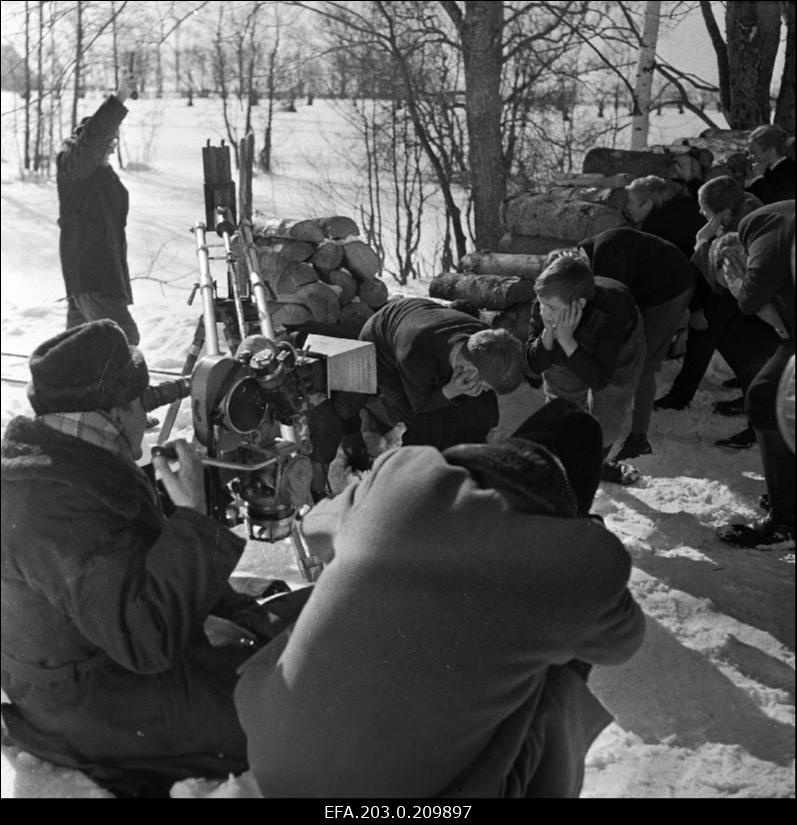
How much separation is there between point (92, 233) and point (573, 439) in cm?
131

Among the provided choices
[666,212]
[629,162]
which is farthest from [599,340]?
[629,162]

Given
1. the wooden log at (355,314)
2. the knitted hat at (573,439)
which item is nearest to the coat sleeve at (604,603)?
the knitted hat at (573,439)

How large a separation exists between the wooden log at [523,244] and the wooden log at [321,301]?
0.38 m

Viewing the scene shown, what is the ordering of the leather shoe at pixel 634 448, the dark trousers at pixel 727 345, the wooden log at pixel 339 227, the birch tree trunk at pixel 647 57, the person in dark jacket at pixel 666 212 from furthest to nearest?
the wooden log at pixel 339 227
the person in dark jacket at pixel 666 212
the leather shoe at pixel 634 448
the birch tree trunk at pixel 647 57
the dark trousers at pixel 727 345

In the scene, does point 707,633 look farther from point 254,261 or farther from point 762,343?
point 254,261

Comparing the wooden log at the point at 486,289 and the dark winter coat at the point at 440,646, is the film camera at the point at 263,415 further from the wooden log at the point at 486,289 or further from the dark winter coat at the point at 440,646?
the wooden log at the point at 486,289

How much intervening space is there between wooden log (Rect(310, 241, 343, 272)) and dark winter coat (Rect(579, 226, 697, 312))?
66 centimetres

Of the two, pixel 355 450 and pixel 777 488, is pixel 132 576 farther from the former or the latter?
pixel 777 488

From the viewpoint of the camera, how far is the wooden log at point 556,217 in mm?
1407

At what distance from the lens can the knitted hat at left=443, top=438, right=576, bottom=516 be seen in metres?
0.79

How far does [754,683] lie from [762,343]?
1.19ft

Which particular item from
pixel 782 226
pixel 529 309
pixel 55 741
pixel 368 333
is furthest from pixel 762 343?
pixel 55 741

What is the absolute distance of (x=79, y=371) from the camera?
103cm

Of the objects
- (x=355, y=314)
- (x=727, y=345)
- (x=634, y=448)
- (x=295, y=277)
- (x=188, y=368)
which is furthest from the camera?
(x=295, y=277)
